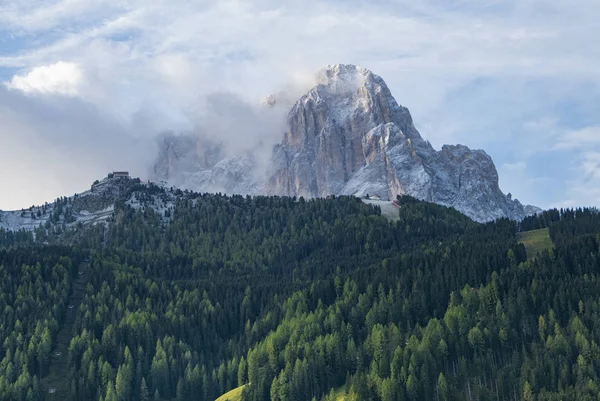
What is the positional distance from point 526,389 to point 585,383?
1025cm

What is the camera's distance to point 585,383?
198500 mm

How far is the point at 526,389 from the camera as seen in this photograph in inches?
7854
